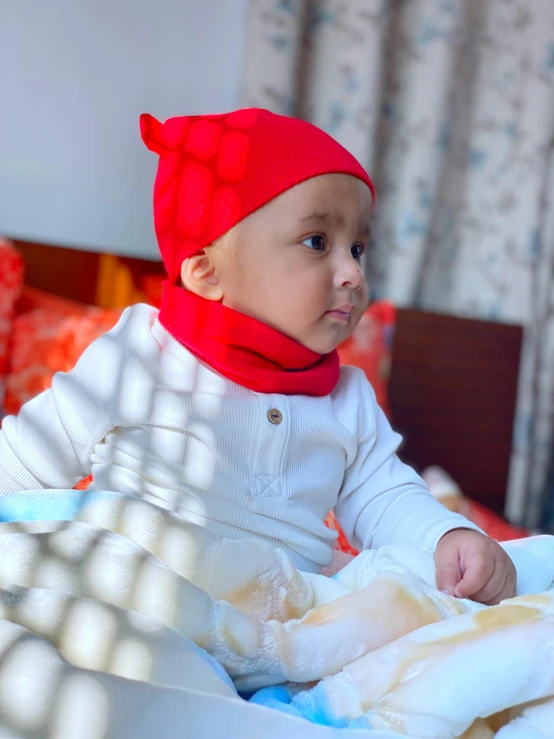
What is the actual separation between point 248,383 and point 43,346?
29.6 inches

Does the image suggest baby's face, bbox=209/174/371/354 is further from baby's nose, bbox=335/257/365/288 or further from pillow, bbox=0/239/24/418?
pillow, bbox=0/239/24/418

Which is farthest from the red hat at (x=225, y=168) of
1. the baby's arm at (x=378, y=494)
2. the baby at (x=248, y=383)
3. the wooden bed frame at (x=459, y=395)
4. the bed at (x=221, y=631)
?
the wooden bed frame at (x=459, y=395)

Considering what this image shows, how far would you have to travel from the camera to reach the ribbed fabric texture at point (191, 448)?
83 cm

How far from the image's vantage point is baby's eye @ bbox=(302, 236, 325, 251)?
0.89 metres

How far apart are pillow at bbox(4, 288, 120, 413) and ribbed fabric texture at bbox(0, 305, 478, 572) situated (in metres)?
0.58

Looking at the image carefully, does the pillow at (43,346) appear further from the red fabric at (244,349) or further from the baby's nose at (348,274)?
the baby's nose at (348,274)

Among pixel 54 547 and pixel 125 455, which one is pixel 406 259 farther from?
pixel 54 547

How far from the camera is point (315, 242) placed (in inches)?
35.3

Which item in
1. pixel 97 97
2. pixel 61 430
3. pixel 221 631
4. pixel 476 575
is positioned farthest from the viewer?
pixel 97 97

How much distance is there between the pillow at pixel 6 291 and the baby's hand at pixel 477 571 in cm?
99

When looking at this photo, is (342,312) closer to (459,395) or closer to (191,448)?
(191,448)

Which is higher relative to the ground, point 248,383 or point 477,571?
point 248,383

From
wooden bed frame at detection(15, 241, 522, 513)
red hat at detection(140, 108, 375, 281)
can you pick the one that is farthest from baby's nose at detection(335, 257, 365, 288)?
wooden bed frame at detection(15, 241, 522, 513)

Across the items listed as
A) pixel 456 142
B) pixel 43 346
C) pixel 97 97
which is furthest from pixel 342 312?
pixel 456 142
